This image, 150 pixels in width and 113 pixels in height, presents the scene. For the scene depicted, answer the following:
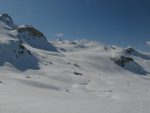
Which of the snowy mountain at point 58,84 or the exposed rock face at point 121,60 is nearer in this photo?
the snowy mountain at point 58,84

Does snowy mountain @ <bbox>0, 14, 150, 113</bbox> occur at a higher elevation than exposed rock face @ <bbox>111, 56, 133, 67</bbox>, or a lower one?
Result: lower

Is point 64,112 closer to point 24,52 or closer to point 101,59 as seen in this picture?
point 24,52

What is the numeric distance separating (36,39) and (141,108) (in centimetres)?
12681

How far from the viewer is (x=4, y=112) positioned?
31.2ft

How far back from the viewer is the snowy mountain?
35.9ft

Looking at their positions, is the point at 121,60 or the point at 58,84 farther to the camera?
the point at 121,60

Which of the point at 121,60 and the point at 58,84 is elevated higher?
the point at 121,60

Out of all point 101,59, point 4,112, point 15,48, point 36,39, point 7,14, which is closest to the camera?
point 4,112

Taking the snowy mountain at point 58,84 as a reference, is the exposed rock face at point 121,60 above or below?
above

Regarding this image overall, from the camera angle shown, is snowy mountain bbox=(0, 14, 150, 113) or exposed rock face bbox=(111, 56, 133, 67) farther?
exposed rock face bbox=(111, 56, 133, 67)

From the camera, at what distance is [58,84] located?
125ft

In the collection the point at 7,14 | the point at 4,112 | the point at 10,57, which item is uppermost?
the point at 7,14

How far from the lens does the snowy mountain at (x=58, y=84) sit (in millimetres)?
10938

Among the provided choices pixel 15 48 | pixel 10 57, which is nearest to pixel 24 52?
pixel 15 48
